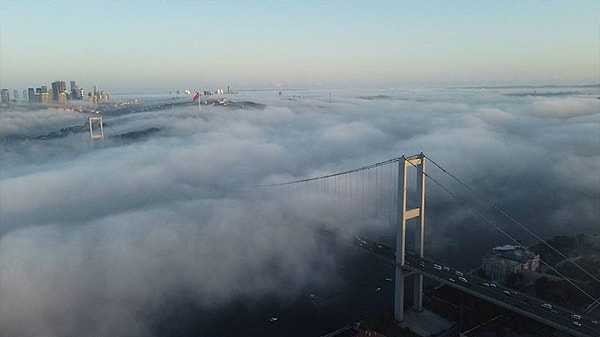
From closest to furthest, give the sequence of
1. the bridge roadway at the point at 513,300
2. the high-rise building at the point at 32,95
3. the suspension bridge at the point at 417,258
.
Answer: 1. the bridge roadway at the point at 513,300
2. the suspension bridge at the point at 417,258
3. the high-rise building at the point at 32,95

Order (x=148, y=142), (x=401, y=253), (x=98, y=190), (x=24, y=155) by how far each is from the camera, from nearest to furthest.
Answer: (x=401, y=253) → (x=98, y=190) → (x=24, y=155) → (x=148, y=142)

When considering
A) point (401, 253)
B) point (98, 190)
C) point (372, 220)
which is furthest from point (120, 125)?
point (401, 253)

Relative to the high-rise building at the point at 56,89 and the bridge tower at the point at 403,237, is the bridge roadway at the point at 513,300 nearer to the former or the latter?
the bridge tower at the point at 403,237

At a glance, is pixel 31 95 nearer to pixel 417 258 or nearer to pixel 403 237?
pixel 403 237

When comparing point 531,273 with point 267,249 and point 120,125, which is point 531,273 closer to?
point 267,249

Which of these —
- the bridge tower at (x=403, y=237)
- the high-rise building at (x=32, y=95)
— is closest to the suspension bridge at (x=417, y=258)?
the bridge tower at (x=403, y=237)
